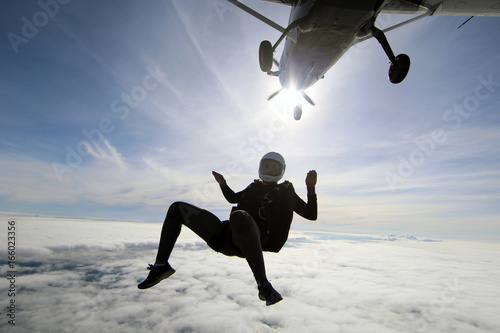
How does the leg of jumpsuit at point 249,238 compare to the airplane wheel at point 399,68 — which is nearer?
the leg of jumpsuit at point 249,238

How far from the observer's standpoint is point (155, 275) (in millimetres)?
2072

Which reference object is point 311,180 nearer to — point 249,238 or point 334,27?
point 249,238

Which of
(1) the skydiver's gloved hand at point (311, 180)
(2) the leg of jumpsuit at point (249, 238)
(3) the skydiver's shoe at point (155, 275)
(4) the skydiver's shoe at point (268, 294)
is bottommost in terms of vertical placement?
(4) the skydiver's shoe at point (268, 294)

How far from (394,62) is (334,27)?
1.94 metres

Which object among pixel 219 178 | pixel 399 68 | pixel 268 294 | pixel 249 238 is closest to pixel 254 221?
pixel 249 238

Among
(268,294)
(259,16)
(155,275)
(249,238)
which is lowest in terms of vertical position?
(268,294)

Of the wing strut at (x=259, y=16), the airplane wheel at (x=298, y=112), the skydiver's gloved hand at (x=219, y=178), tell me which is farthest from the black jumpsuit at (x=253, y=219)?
the airplane wheel at (x=298, y=112)

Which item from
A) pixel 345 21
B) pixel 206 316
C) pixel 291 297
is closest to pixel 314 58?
pixel 345 21

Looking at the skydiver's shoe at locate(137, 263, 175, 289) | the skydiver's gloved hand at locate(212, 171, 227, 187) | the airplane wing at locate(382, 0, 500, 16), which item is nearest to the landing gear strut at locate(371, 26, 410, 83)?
the airplane wing at locate(382, 0, 500, 16)

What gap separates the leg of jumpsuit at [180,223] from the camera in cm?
217

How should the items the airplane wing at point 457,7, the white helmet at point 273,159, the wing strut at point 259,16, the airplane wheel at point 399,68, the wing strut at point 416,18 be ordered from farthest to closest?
the wing strut at point 259,16 < the airplane wing at point 457,7 < the wing strut at point 416,18 < the airplane wheel at point 399,68 < the white helmet at point 273,159

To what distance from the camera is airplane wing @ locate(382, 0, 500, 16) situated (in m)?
7.39

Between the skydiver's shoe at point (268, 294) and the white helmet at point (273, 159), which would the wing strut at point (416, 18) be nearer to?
the white helmet at point (273, 159)

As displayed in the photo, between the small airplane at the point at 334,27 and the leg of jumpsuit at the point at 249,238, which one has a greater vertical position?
the small airplane at the point at 334,27
